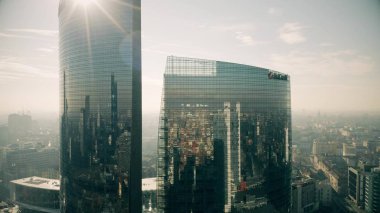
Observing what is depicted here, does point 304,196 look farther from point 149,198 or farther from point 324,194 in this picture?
point 149,198

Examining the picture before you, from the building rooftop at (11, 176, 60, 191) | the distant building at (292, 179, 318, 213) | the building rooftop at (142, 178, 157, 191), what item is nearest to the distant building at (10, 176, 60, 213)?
the building rooftop at (11, 176, 60, 191)

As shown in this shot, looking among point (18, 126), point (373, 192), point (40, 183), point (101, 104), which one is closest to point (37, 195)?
point (40, 183)

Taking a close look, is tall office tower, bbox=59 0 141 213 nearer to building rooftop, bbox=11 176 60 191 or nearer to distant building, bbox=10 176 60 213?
distant building, bbox=10 176 60 213

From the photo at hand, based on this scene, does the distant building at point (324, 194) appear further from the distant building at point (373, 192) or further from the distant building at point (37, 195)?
the distant building at point (37, 195)

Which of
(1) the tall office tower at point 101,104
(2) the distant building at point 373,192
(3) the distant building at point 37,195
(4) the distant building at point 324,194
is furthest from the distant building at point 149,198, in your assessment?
(2) the distant building at point 373,192

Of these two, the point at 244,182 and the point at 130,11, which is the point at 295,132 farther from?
the point at 130,11

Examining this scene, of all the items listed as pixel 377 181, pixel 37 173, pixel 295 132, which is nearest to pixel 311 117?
pixel 295 132
